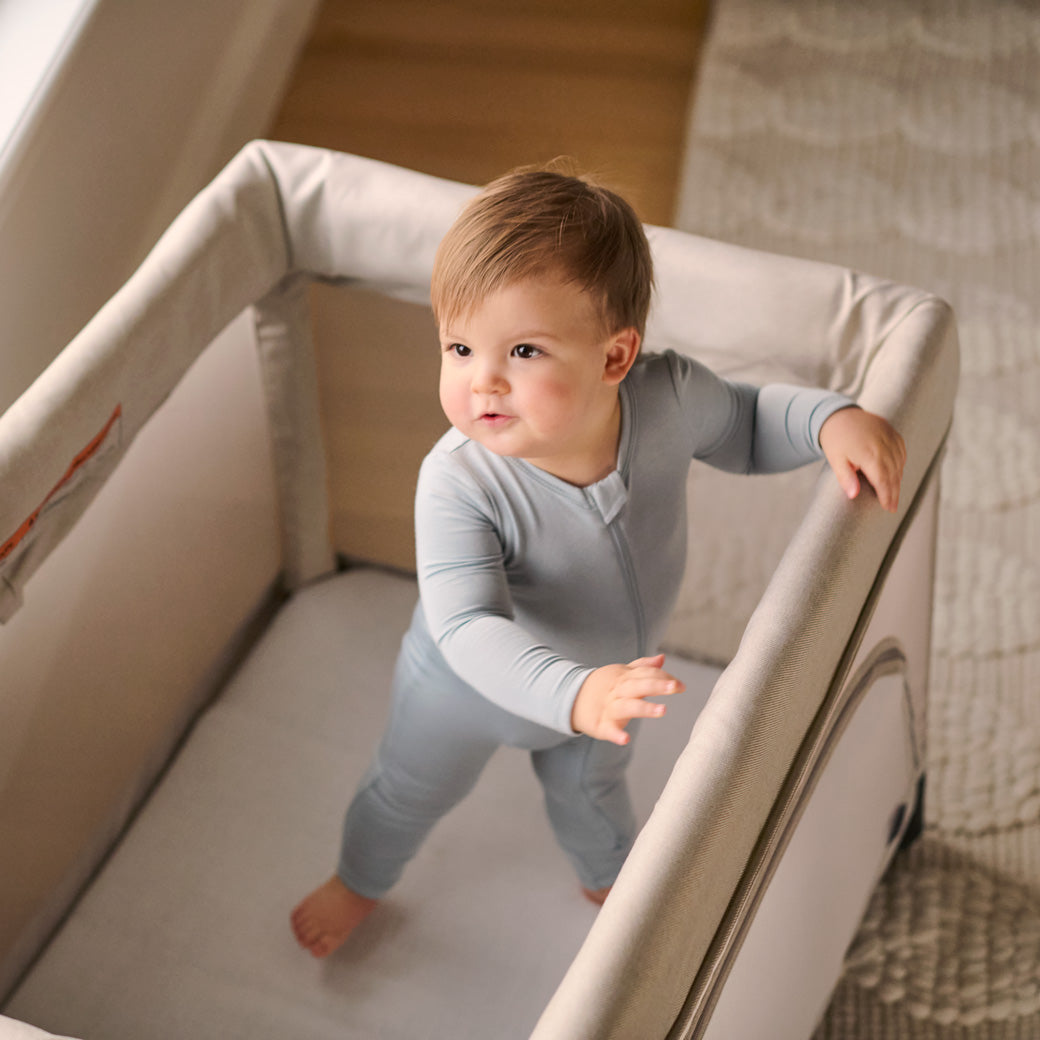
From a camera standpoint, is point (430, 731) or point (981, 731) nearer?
point (430, 731)

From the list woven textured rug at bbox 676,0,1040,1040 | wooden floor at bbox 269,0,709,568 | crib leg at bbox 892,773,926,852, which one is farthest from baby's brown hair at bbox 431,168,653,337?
wooden floor at bbox 269,0,709,568

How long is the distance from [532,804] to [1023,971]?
0.47 metres

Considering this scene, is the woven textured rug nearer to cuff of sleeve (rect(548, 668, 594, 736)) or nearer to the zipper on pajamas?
the zipper on pajamas

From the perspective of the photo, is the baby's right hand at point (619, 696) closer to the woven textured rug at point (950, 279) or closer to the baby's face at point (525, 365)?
the baby's face at point (525, 365)

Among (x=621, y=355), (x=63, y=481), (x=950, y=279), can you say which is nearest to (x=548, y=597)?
(x=621, y=355)

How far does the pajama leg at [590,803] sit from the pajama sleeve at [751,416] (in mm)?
220

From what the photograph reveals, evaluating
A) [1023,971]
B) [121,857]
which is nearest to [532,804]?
[121,857]

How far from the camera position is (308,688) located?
3.39 feet

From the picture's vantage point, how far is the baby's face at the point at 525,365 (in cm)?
58

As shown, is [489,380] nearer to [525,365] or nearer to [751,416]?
[525,365]

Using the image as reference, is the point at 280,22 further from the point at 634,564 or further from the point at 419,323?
the point at 634,564

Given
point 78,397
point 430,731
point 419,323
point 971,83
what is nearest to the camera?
point 78,397

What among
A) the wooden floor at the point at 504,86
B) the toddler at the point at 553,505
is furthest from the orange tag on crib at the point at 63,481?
the wooden floor at the point at 504,86

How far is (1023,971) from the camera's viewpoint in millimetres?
1029
